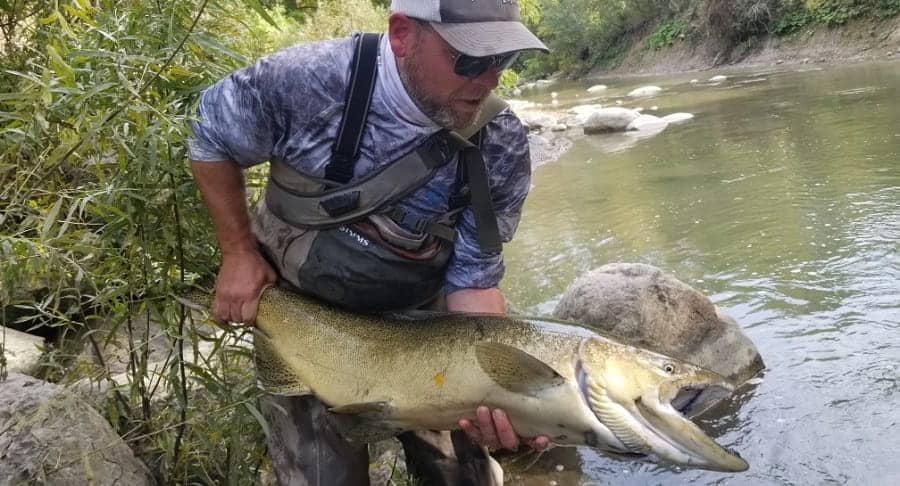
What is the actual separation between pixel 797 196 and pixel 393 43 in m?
8.73

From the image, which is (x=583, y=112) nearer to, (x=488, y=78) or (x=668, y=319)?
(x=668, y=319)

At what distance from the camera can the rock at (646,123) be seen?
18422mm

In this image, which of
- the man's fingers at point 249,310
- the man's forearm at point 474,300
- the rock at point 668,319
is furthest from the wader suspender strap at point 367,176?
the rock at point 668,319

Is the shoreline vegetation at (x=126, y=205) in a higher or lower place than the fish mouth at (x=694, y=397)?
higher

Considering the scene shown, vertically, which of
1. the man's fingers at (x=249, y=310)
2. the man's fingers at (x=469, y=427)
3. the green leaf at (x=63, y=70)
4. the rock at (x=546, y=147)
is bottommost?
the rock at (x=546, y=147)

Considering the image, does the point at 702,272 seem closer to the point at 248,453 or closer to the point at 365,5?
the point at 248,453

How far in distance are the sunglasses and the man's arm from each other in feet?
3.01

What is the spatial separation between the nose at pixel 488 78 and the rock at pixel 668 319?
10.5 ft

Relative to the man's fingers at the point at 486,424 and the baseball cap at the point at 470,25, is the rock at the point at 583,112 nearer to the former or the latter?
the baseball cap at the point at 470,25

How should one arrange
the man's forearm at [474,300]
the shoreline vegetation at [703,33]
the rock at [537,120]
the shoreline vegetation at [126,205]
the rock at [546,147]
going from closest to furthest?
the shoreline vegetation at [126,205] → the man's forearm at [474,300] → the rock at [546,147] → the rock at [537,120] → the shoreline vegetation at [703,33]

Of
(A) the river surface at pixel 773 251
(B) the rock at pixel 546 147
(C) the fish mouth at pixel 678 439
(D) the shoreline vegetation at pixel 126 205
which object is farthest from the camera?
(B) the rock at pixel 546 147

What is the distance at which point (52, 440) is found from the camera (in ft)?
8.41

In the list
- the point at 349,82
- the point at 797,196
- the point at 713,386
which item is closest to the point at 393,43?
the point at 349,82

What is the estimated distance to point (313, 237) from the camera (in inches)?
111
